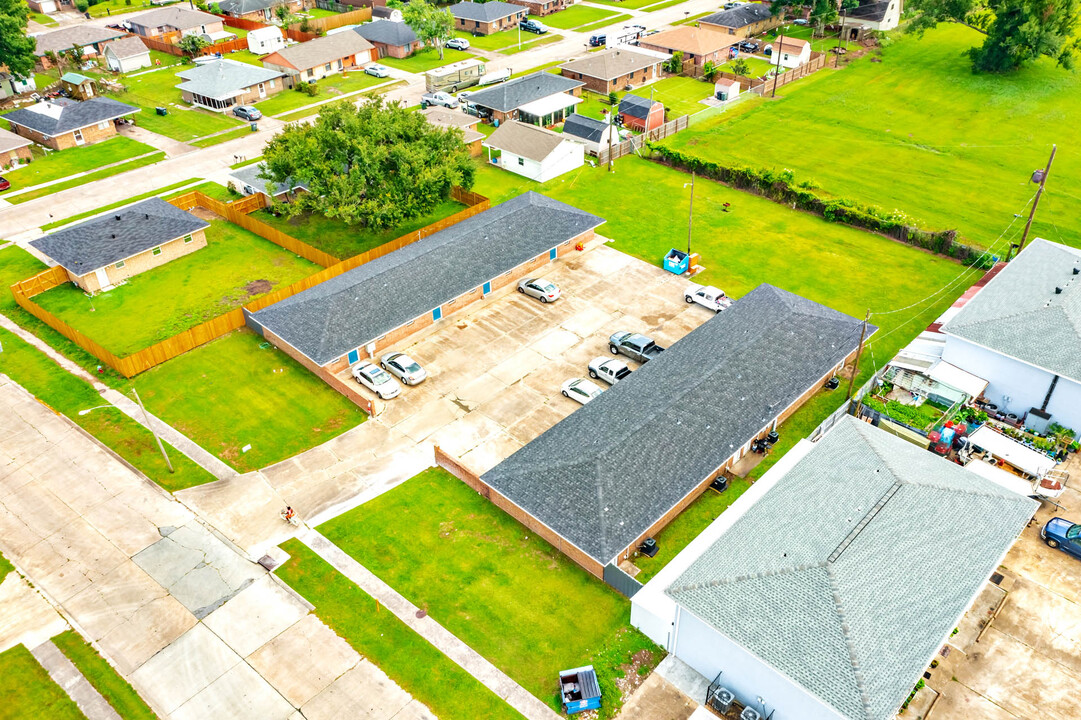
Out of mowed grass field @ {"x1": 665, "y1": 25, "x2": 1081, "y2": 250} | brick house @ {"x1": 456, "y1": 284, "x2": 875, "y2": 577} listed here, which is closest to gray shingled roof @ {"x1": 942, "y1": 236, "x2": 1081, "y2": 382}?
brick house @ {"x1": 456, "y1": 284, "x2": 875, "y2": 577}

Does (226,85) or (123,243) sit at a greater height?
(226,85)

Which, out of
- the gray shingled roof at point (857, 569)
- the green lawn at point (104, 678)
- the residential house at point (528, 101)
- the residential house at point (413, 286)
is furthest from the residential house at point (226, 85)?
the gray shingled roof at point (857, 569)

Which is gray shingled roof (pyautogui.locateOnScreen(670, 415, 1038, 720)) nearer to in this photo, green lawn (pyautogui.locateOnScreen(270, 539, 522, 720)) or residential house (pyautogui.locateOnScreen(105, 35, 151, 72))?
green lawn (pyautogui.locateOnScreen(270, 539, 522, 720))

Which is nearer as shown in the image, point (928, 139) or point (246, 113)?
point (928, 139)

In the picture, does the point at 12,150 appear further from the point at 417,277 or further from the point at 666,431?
the point at 666,431

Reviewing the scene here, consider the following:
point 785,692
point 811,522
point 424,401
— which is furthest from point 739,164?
point 785,692

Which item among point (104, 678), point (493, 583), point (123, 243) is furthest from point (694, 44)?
point (104, 678)

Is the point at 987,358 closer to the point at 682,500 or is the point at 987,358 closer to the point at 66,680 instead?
the point at 682,500

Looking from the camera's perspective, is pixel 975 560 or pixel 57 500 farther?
pixel 57 500
